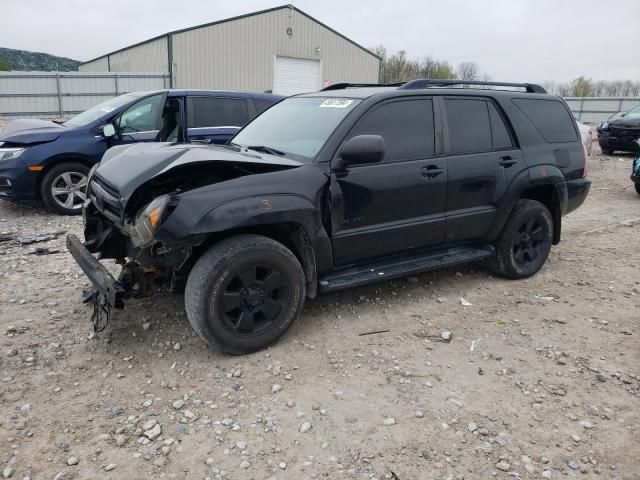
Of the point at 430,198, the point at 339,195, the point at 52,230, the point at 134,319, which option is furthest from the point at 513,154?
the point at 52,230

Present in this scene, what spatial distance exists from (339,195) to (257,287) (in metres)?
0.87

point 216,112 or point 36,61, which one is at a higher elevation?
point 36,61

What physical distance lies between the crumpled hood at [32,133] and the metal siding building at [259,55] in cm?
1567

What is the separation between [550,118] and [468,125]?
3.84 ft

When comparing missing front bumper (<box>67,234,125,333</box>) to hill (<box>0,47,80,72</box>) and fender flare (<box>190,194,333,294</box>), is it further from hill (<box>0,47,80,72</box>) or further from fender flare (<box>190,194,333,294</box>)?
hill (<box>0,47,80,72</box>)

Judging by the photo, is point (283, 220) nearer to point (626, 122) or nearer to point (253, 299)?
point (253, 299)

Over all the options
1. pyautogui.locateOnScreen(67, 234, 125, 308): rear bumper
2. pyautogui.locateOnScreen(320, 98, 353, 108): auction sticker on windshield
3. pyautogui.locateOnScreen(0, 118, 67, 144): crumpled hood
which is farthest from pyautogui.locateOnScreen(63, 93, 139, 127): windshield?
pyautogui.locateOnScreen(320, 98, 353, 108): auction sticker on windshield

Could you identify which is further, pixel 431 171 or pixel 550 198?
pixel 550 198

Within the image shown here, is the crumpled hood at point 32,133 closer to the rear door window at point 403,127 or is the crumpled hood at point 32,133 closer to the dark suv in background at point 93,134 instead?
the dark suv in background at point 93,134

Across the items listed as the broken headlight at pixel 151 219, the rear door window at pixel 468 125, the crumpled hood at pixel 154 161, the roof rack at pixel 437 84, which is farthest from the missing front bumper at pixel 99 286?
the rear door window at pixel 468 125

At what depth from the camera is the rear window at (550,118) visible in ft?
15.8

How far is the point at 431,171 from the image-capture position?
4.05 m

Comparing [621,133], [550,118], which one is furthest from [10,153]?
[621,133]

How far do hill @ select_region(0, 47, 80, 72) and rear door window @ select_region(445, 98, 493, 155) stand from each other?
51.3 m
